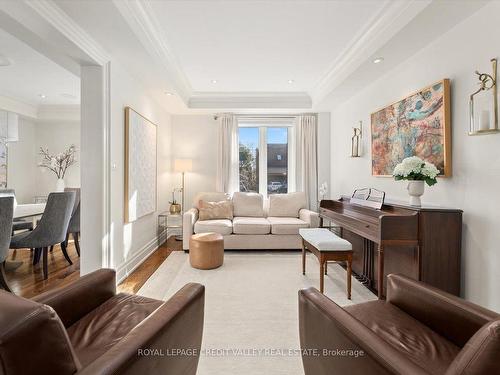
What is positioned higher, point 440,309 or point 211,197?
point 211,197

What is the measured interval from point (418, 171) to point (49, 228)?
3.87 m

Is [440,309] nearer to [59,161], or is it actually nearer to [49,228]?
[49,228]

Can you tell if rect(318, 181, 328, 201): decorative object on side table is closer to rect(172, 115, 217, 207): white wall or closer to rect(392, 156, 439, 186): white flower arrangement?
rect(172, 115, 217, 207): white wall

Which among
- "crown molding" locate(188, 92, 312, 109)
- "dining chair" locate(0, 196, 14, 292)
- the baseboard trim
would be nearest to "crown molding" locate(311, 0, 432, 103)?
"crown molding" locate(188, 92, 312, 109)

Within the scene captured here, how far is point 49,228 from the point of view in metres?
3.03

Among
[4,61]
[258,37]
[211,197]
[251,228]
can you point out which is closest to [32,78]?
[4,61]

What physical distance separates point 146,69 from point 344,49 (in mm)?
2294

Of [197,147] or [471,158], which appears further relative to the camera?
[197,147]

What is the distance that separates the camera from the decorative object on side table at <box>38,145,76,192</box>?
206 inches

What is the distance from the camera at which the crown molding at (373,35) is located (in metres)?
2.07

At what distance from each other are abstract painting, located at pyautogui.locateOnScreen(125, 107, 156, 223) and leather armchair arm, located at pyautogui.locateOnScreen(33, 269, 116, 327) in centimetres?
167

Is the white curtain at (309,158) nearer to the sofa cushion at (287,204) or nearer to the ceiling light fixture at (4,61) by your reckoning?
the sofa cushion at (287,204)

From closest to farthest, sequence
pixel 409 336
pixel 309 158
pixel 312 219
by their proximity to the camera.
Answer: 1. pixel 409 336
2. pixel 312 219
3. pixel 309 158

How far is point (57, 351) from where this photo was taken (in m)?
0.69
